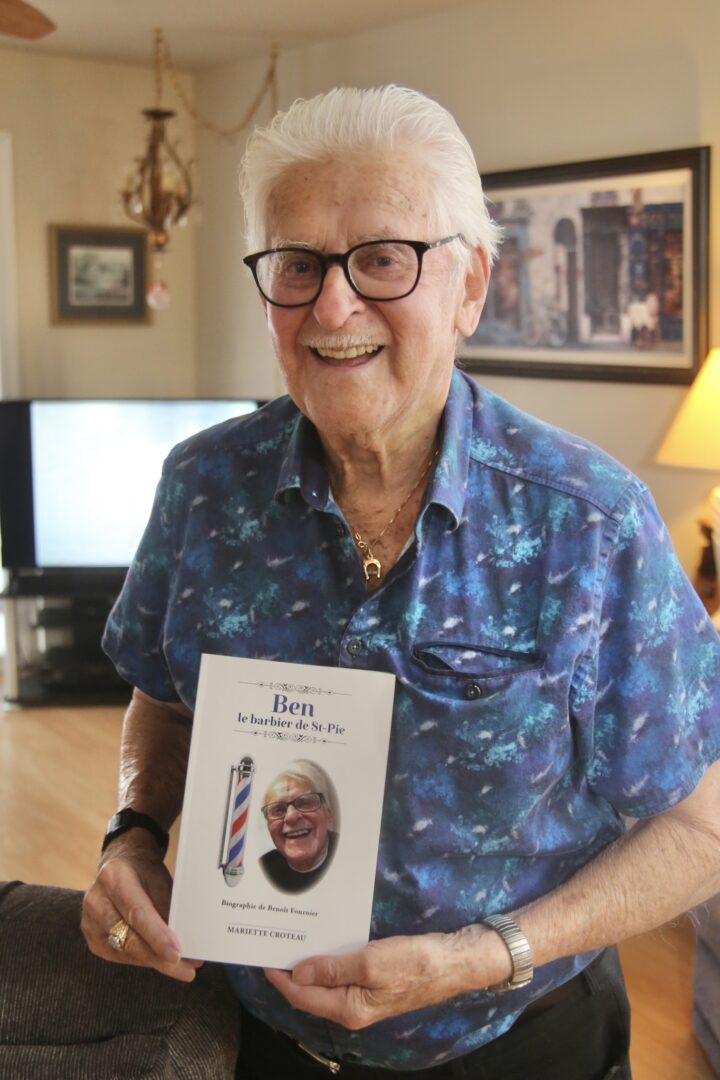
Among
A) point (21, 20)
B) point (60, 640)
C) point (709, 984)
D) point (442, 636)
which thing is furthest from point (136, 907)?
point (60, 640)

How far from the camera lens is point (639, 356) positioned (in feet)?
12.5

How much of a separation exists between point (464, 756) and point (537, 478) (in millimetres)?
260

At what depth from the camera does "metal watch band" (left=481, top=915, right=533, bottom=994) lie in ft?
3.31

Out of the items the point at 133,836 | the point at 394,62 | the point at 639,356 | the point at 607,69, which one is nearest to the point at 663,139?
the point at 607,69

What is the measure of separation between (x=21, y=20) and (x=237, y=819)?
2.38 metres

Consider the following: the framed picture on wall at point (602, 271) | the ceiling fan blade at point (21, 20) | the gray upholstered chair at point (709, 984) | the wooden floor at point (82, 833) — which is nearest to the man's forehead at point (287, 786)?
the wooden floor at point (82, 833)

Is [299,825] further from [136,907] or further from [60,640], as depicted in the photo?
[60,640]

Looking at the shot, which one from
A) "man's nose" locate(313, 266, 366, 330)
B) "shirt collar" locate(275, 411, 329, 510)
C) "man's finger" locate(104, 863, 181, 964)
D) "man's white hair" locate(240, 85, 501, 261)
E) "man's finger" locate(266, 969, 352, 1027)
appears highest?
"man's white hair" locate(240, 85, 501, 261)

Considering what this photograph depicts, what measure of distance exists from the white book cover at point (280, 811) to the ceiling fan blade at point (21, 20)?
2.19m

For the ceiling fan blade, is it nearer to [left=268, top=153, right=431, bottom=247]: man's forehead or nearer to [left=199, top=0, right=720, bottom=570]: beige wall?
[left=199, top=0, right=720, bottom=570]: beige wall

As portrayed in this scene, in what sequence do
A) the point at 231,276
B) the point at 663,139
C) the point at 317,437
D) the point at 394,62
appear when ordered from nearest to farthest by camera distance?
the point at 317,437 < the point at 663,139 < the point at 394,62 < the point at 231,276

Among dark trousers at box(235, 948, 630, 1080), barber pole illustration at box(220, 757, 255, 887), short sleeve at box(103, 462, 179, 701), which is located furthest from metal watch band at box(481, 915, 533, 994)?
short sleeve at box(103, 462, 179, 701)

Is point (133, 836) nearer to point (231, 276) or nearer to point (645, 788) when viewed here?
point (645, 788)

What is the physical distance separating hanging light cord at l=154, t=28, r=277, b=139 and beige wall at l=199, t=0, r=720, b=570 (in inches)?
18.4
